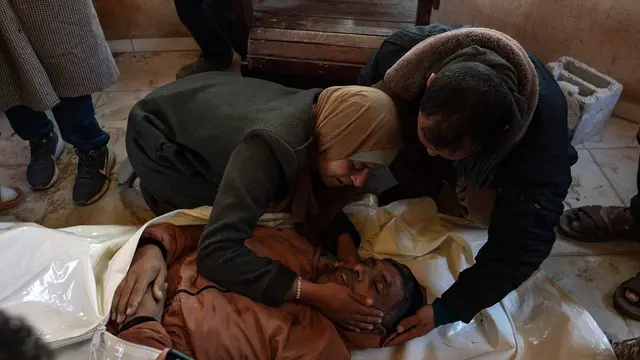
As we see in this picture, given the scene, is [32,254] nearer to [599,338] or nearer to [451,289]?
[451,289]

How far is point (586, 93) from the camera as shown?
1.85 metres

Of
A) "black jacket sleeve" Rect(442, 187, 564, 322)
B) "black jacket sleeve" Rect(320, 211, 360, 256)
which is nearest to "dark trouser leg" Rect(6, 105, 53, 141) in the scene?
"black jacket sleeve" Rect(320, 211, 360, 256)

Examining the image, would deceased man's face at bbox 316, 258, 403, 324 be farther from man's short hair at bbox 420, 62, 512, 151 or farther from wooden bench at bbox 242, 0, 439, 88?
wooden bench at bbox 242, 0, 439, 88

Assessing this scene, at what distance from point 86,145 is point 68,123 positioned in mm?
95

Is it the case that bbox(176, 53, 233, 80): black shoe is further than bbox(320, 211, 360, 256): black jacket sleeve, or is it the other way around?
bbox(176, 53, 233, 80): black shoe

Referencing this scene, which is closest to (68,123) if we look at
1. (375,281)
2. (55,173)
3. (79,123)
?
(79,123)

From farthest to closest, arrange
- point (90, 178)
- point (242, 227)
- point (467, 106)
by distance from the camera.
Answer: point (90, 178) < point (242, 227) < point (467, 106)

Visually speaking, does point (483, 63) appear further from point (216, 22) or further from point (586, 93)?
point (216, 22)

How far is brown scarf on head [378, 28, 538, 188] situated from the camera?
0.94 metres

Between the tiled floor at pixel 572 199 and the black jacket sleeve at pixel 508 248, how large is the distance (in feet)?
1.56

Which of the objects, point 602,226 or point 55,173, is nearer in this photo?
point 602,226

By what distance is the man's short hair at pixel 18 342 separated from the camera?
52 centimetres

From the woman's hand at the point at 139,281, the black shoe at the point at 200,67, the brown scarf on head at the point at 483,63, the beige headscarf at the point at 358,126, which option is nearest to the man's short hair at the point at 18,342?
the woman's hand at the point at 139,281

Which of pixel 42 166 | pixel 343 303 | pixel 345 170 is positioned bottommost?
pixel 42 166
